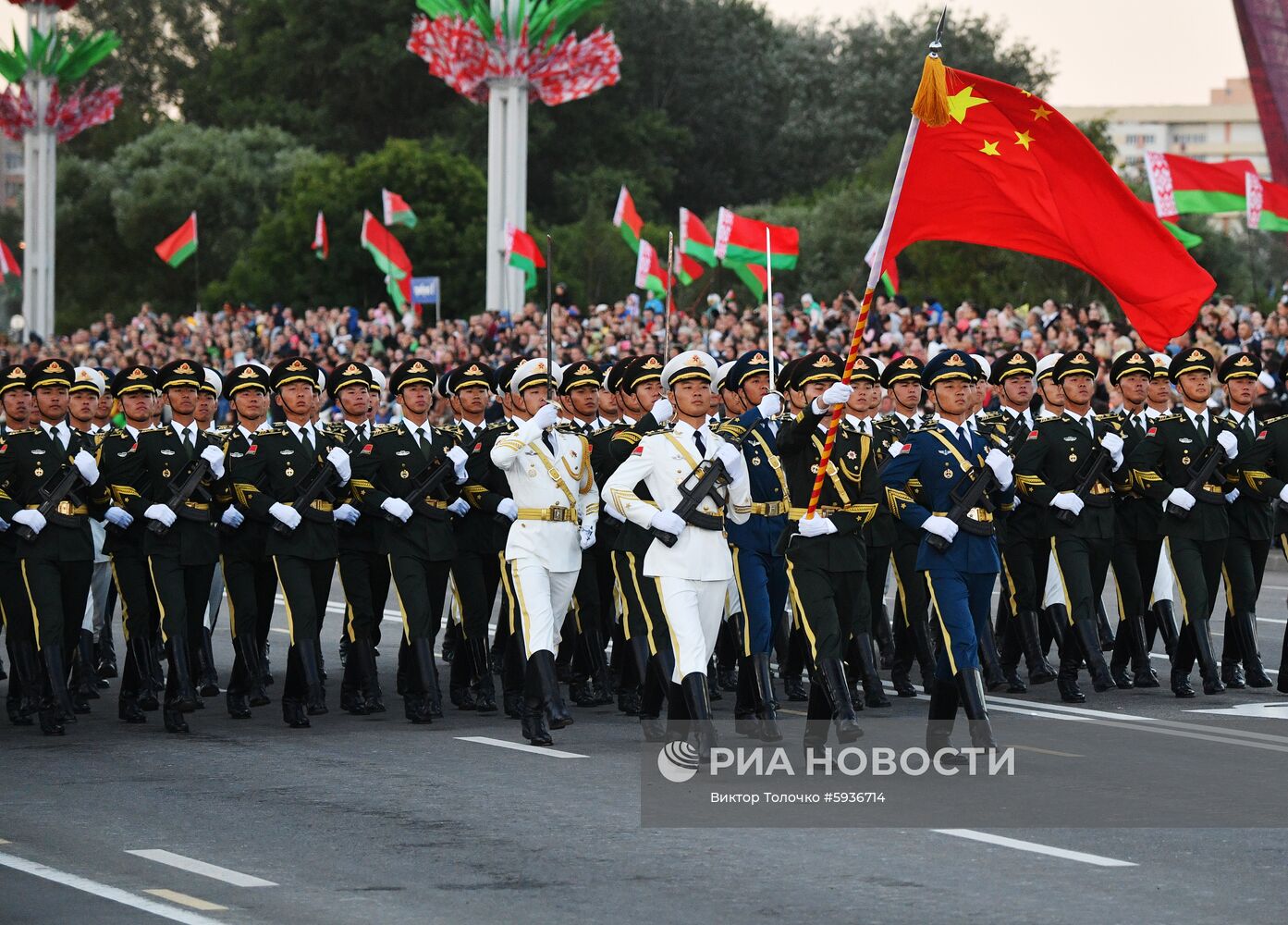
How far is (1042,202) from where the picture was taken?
41.4 feet

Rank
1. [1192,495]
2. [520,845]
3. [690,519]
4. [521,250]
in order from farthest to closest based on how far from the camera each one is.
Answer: [521,250]
[1192,495]
[690,519]
[520,845]

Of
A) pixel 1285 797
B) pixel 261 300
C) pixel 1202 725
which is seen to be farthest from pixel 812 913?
pixel 261 300

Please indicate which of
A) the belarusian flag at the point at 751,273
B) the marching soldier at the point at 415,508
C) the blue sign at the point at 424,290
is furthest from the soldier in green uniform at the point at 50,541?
the blue sign at the point at 424,290

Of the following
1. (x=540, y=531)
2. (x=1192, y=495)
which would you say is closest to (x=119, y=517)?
(x=540, y=531)

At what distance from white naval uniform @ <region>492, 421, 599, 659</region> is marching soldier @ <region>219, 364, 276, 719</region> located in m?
1.59

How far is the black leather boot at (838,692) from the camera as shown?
1068 cm

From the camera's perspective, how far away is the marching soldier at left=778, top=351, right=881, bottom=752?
10.7 meters

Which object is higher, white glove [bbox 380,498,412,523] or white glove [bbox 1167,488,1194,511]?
white glove [bbox 1167,488,1194,511]

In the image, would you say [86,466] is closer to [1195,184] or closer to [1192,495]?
[1192,495]

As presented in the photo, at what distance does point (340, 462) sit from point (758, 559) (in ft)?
7.62

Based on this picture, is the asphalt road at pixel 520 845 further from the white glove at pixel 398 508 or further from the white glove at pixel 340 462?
the white glove at pixel 340 462

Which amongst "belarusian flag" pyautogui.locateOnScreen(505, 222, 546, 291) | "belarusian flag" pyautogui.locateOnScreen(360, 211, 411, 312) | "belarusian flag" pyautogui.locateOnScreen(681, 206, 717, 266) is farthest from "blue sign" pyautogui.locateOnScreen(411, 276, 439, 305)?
"belarusian flag" pyautogui.locateOnScreen(681, 206, 717, 266)

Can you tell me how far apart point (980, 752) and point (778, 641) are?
2985mm

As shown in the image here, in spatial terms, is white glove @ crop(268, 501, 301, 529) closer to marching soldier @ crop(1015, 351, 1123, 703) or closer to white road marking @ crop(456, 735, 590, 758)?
white road marking @ crop(456, 735, 590, 758)
